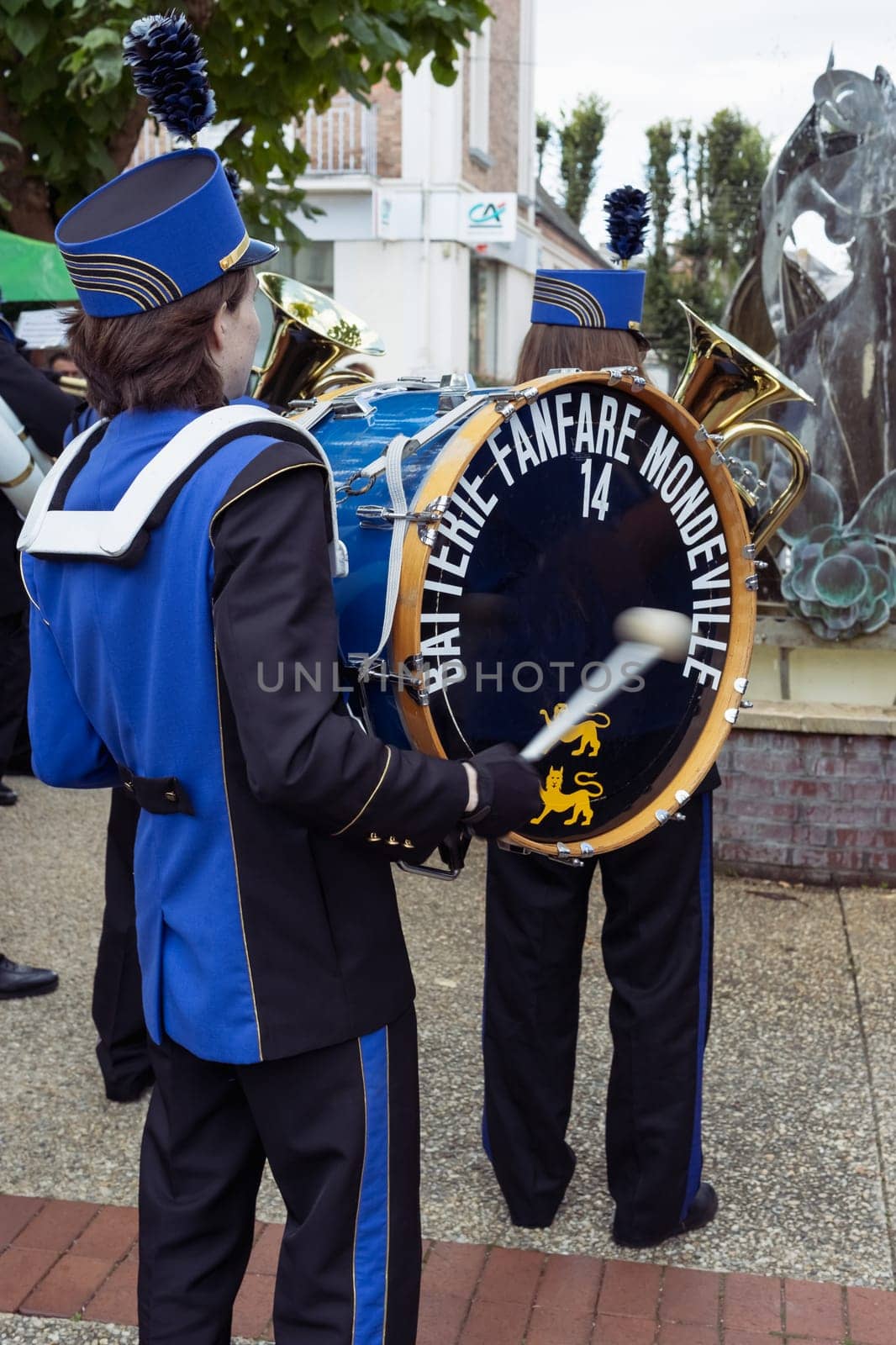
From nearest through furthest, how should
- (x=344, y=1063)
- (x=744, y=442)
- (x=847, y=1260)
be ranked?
(x=344, y=1063) → (x=847, y=1260) → (x=744, y=442)

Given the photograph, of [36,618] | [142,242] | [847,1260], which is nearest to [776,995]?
[847,1260]

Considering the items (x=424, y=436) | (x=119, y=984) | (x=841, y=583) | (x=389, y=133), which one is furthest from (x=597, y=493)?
(x=389, y=133)

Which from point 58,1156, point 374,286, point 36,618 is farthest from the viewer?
point 374,286

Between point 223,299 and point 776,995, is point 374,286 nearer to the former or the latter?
point 776,995

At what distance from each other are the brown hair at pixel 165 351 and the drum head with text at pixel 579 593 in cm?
32

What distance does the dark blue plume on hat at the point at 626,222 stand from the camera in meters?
2.66

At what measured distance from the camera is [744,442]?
561cm

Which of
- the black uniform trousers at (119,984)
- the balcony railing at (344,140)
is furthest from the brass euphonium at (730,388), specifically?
the balcony railing at (344,140)

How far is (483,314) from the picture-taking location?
2416 centimetres

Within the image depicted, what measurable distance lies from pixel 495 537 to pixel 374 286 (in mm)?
19993

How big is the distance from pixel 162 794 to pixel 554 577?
2.17 ft

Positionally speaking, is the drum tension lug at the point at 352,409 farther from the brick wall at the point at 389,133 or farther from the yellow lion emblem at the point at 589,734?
the brick wall at the point at 389,133

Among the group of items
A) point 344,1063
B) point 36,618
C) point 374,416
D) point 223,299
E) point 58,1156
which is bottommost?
point 58,1156

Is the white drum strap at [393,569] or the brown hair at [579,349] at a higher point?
the brown hair at [579,349]
